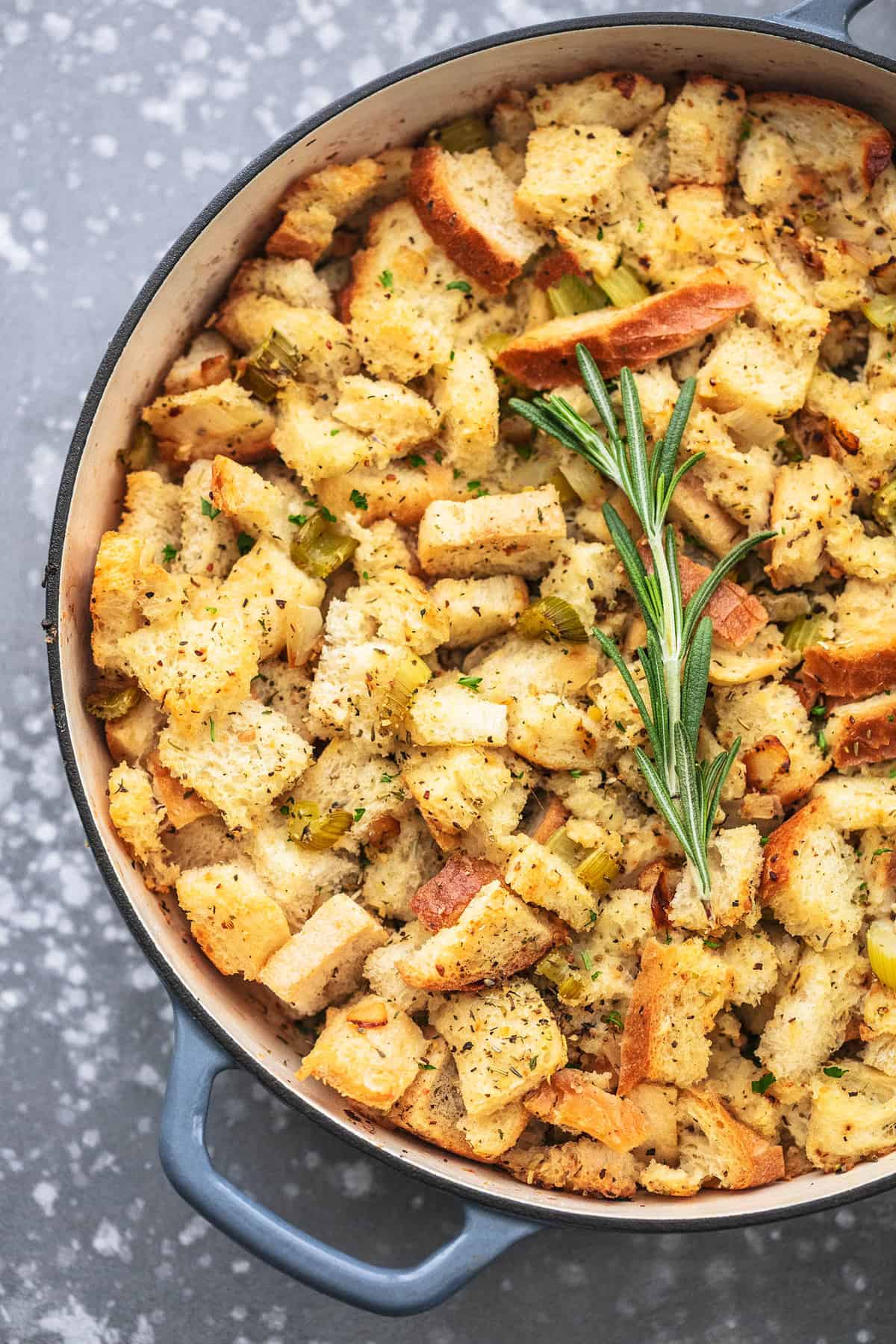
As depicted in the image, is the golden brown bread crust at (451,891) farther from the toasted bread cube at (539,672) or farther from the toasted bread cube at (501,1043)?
the toasted bread cube at (539,672)

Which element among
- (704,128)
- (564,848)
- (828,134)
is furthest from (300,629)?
(828,134)

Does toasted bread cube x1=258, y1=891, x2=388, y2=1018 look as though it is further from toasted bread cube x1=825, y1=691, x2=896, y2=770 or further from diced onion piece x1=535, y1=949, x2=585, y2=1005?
toasted bread cube x1=825, y1=691, x2=896, y2=770

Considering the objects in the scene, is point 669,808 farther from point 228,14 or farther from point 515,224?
point 228,14

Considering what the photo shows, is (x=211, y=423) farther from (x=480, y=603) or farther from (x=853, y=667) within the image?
(x=853, y=667)

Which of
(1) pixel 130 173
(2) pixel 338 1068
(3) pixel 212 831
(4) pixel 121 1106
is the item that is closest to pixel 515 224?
(1) pixel 130 173

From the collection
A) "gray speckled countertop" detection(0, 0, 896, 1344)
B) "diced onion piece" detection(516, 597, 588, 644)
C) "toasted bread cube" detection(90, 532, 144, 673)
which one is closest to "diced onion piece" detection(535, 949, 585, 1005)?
"diced onion piece" detection(516, 597, 588, 644)

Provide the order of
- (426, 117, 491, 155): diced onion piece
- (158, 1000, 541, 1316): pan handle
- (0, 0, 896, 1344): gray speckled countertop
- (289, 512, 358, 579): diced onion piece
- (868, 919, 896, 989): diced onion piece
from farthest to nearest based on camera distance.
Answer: (0, 0, 896, 1344): gray speckled countertop
(426, 117, 491, 155): diced onion piece
(289, 512, 358, 579): diced onion piece
(868, 919, 896, 989): diced onion piece
(158, 1000, 541, 1316): pan handle
